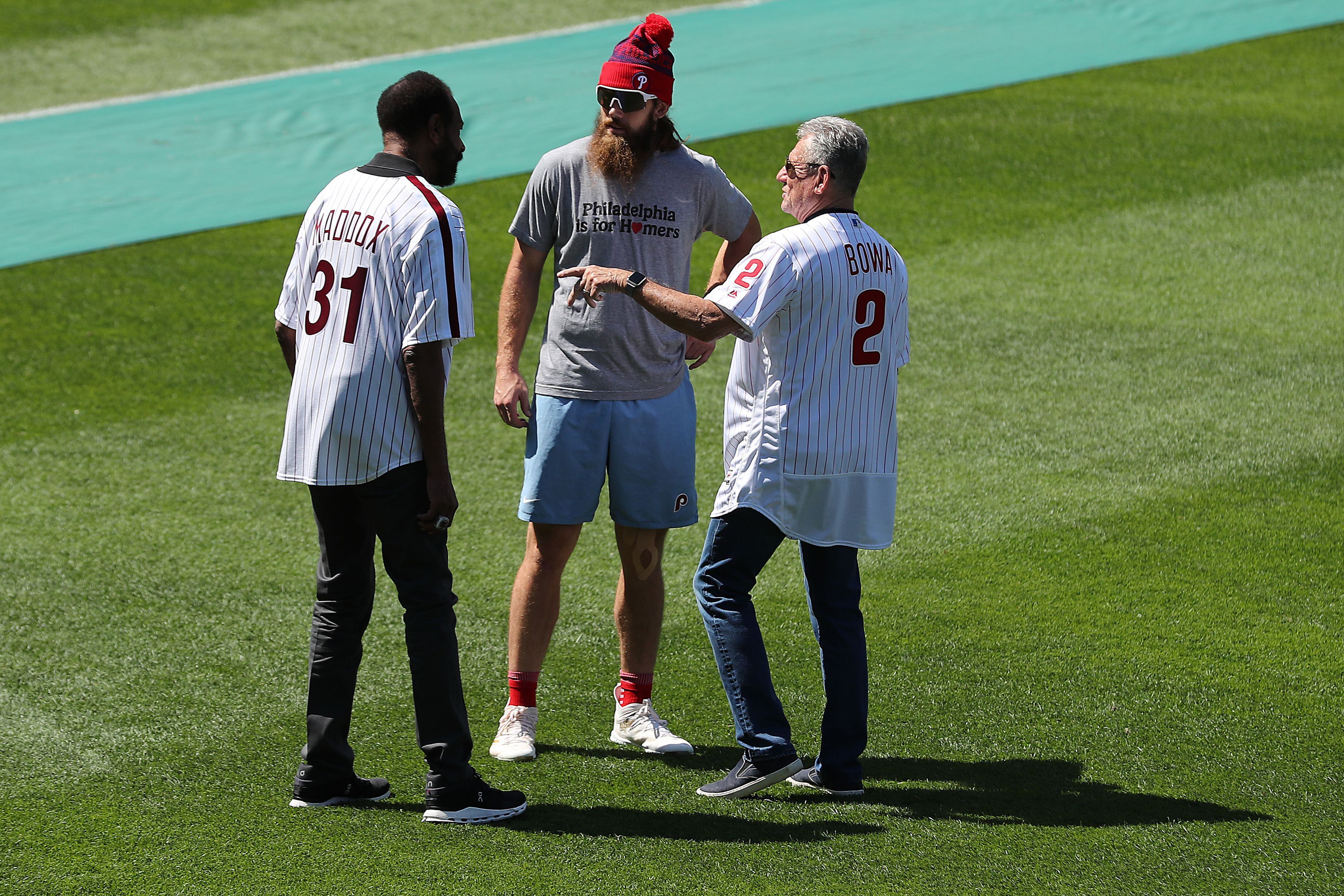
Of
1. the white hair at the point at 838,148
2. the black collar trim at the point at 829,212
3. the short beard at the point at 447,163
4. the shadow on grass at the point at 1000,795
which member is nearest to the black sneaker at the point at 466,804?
the shadow on grass at the point at 1000,795

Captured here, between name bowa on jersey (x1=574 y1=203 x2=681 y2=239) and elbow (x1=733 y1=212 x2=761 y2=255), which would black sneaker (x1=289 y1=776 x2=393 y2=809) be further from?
elbow (x1=733 y1=212 x2=761 y2=255)

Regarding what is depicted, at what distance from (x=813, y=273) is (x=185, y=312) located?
237 inches

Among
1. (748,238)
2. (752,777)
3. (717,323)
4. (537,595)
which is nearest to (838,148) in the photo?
(717,323)

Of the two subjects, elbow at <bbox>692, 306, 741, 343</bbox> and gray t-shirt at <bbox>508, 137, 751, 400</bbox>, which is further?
gray t-shirt at <bbox>508, 137, 751, 400</bbox>

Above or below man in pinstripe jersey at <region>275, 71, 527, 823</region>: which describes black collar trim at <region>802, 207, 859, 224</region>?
above

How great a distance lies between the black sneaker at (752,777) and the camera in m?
4.04

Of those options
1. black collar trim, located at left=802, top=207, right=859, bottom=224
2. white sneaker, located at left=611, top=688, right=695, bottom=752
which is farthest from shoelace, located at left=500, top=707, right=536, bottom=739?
black collar trim, located at left=802, top=207, right=859, bottom=224

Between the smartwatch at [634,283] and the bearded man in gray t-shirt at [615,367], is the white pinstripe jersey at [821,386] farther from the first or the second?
the bearded man in gray t-shirt at [615,367]

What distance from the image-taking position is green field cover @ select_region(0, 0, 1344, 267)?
1088 centimetres

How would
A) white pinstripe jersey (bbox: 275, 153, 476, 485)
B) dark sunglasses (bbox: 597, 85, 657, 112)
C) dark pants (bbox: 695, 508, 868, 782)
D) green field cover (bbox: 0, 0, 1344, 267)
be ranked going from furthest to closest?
green field cover (bbox: 0, 0, 1344, 267)
dark sunglasses (bbox: 597, 85, 657, 112)
dark pants (bbox: 695, 508, 868, 782)
white pinstripe jersey (bbox: 275, 153, 476, 485)

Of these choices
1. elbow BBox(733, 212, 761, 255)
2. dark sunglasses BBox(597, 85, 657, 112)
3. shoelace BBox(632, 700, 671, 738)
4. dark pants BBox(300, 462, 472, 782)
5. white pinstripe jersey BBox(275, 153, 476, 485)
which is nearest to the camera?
white pinstripe jersey BBox(275, 153, 476, 485)

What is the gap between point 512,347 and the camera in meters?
4.45

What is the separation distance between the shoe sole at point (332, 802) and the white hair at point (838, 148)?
213cm

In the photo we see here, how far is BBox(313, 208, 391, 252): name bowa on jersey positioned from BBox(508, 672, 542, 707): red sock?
1455 mm
